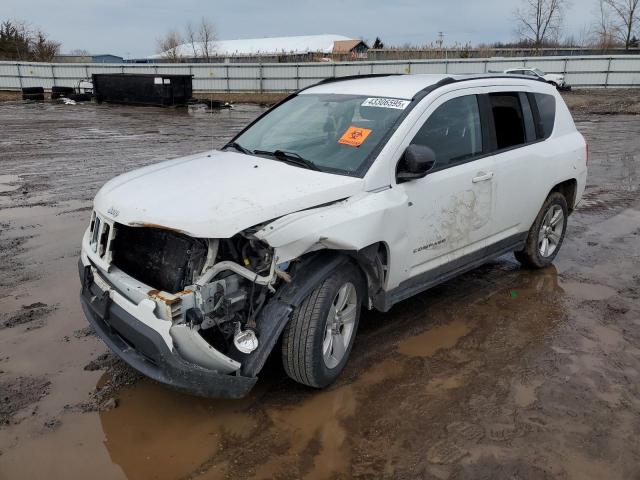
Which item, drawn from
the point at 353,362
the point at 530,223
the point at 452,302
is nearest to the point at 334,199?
the point at 353,362

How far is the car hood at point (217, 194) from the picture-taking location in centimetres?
285

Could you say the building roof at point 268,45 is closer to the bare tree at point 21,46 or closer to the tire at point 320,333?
the bare tree at point 21,46

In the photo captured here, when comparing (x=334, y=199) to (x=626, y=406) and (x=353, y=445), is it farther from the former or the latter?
(x=626, y=406)

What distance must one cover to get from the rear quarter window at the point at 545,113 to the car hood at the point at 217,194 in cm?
258

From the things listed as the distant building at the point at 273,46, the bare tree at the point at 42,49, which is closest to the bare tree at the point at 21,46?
the bare tree at the point at 42,49

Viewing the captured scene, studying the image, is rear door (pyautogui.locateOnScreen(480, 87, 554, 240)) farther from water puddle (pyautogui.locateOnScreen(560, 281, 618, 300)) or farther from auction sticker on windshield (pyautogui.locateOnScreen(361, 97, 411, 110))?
auction sticker on windshield (pyautogui.locateOnScreen(361, 97, 411, 110))

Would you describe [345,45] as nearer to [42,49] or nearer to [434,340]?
[42,49]

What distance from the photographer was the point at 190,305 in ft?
9.07

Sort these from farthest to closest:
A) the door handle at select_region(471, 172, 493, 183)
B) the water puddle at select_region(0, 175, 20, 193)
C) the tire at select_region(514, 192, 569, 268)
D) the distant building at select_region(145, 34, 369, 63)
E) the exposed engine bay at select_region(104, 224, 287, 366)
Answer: the distant building at select_region(145, 34, 369, 63)
the water puddle at select_region(0, 175, 20, 193)
the tire at select_region(514, 192, 569, 268)
the door handle at select_region(471, 172, 493, 183)
the exposed engine bay at select_region(104, 224, 287, 366)

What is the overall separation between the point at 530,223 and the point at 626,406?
2154 millimetres

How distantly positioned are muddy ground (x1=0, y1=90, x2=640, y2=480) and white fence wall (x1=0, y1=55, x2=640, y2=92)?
2905cm

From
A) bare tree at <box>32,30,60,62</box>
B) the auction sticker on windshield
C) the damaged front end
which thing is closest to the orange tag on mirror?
the auction sticker on windshield

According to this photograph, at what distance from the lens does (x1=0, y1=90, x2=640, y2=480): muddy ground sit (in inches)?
111

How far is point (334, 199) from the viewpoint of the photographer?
3.27 meters
